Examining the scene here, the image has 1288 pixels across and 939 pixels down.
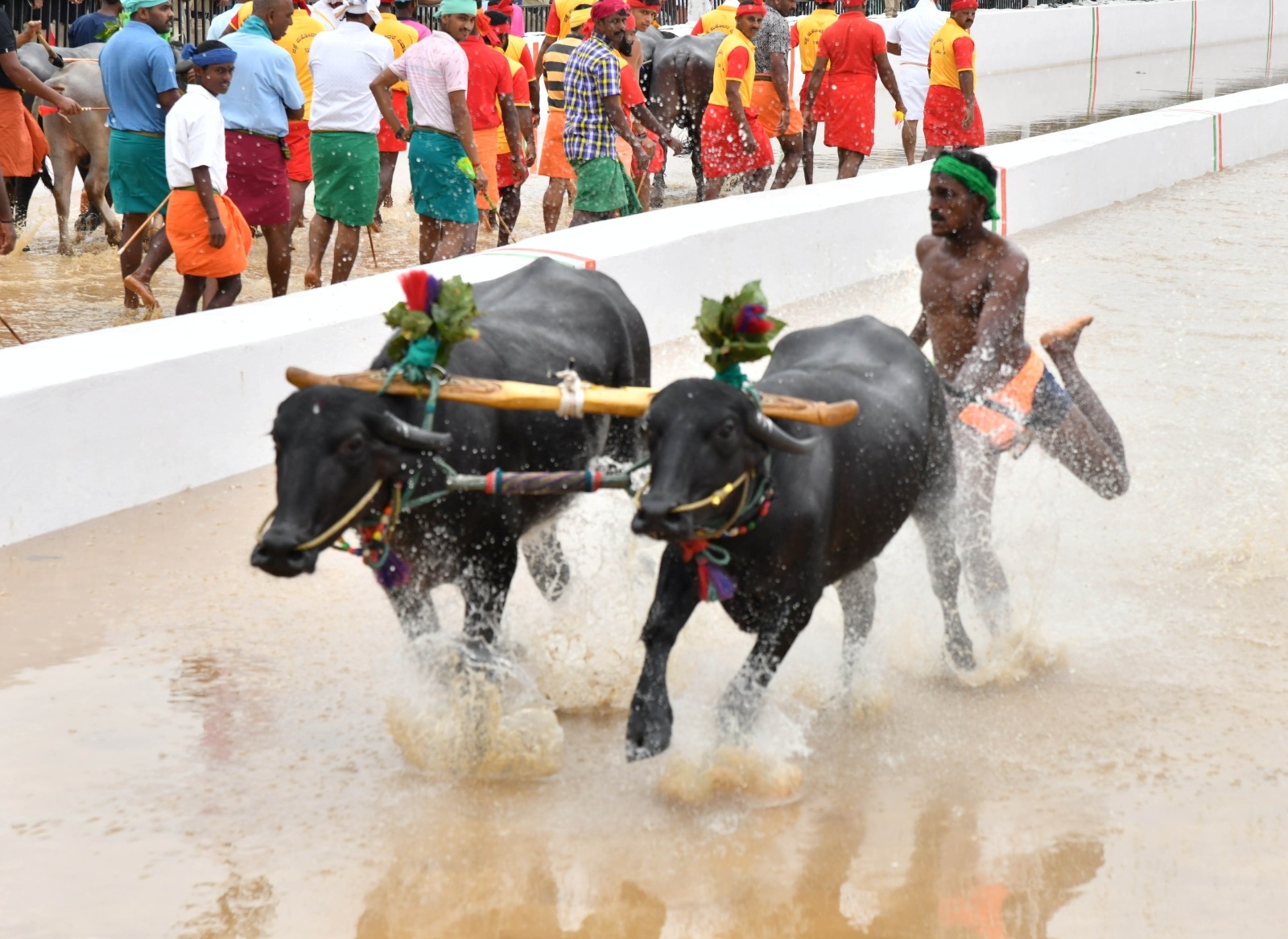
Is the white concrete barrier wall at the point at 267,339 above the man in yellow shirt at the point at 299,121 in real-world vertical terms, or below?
below

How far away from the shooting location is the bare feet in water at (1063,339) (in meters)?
5.95

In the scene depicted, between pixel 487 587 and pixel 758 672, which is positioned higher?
pixel 487 587

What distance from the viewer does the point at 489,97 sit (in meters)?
11.5

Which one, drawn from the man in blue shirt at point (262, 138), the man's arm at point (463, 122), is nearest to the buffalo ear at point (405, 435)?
the man in blue shirt at point (262, 138)

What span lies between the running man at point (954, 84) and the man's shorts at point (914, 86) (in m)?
2.18

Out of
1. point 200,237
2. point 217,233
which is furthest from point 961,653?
point 200,237

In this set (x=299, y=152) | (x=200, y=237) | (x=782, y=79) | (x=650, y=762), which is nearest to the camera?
(x=650, y=762)

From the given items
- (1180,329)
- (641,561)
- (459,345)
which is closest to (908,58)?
Answer: (1180,329)

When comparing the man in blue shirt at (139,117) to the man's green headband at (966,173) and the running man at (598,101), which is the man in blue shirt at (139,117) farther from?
the man's green headband at (966,173)

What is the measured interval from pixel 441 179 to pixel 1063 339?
18.5ft

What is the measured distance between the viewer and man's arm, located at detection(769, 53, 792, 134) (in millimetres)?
13883

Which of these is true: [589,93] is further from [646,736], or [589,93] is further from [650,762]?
[646,736]

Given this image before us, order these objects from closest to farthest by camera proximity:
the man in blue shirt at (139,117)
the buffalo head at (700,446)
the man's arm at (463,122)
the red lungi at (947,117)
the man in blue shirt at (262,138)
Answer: the buffalo head at (700,446), the man in blue shirt at (139,117), the man in blue shirt at (262,138), the man's arm at (463,122), the red lungi at (947,117)

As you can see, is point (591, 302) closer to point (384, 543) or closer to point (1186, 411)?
point (384, 543)
